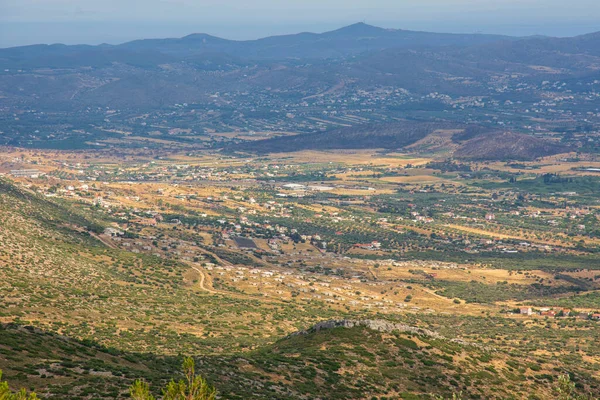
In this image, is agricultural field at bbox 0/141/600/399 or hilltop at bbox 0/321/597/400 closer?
hilltop at bbox 0/321/597/400

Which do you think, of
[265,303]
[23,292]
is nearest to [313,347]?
[23,292]

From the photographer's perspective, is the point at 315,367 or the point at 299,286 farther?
the point at 299,286

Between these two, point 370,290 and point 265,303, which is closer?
point 265,303

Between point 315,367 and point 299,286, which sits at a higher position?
point 315,367

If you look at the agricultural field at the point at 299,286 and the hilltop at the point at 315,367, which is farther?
the agricultural field at the point at 299,286

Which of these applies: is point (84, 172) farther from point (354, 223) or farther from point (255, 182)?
point (354, 223)

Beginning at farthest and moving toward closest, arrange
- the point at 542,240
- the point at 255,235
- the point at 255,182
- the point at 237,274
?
1. the point at 255,182
2. the point at 542,240
3. the point at 255,235
4. the point at 237,274

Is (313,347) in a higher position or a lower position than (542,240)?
higher

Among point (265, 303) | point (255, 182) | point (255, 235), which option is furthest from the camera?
point (255, 182)

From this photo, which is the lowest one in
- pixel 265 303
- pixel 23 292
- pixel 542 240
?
pixel 542 240

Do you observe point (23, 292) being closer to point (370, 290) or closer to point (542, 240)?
point (370, 290)
